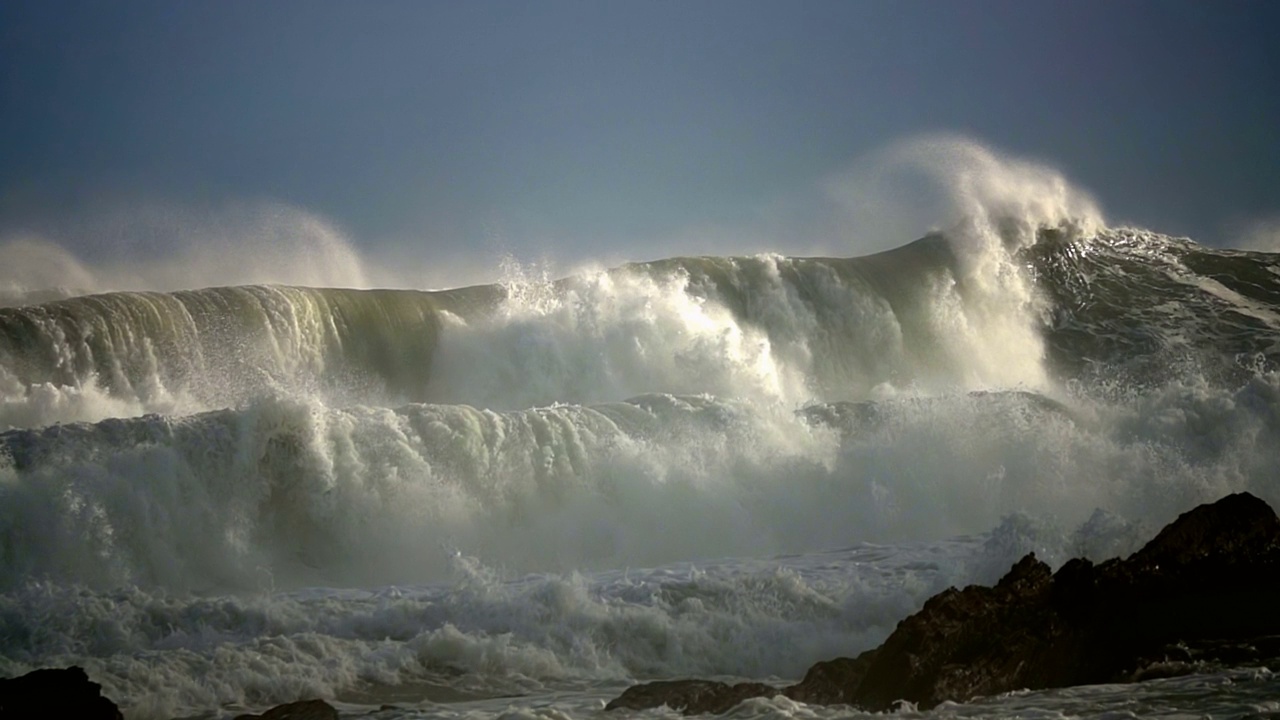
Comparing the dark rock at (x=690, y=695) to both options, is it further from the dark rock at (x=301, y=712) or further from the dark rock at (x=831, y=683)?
the dark rock at (x=301, y=712)

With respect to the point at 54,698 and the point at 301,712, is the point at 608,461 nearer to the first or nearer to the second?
the point at 301,712

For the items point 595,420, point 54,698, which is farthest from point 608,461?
point 54,698

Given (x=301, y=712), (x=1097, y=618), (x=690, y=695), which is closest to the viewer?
(x=301, y=712)

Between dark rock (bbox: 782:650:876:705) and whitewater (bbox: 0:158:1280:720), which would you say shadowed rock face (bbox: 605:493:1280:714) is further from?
whitewater (bbox: 0:158:1280:720)

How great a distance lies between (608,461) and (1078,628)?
9210 millimetres

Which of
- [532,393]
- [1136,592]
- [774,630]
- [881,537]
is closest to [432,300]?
[532,393]

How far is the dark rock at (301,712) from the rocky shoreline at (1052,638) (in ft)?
0.04

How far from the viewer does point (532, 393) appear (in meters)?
22.8

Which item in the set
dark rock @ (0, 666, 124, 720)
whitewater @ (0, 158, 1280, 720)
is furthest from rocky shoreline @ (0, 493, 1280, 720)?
whitewater @ (0, 158, 1280, 720)

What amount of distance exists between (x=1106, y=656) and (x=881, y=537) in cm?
765

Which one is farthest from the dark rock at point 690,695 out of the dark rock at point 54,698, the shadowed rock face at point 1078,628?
the dark rock at point 54,698

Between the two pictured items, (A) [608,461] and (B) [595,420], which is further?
(B) [595,420]

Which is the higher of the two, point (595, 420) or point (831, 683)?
point (595, 420)

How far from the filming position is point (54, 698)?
6.55m
